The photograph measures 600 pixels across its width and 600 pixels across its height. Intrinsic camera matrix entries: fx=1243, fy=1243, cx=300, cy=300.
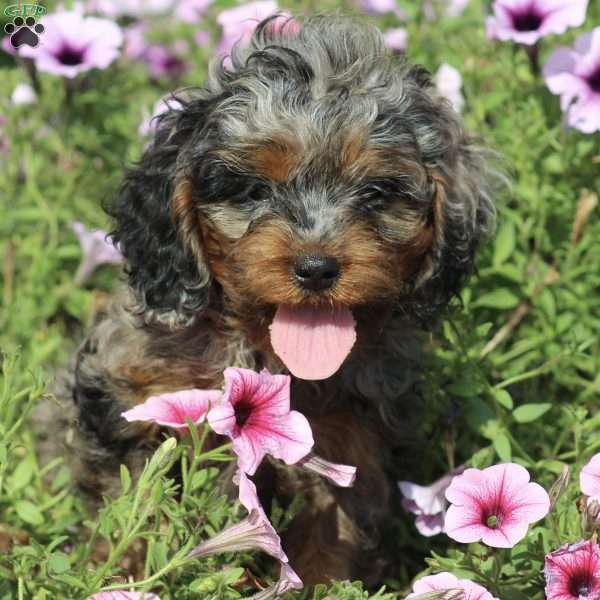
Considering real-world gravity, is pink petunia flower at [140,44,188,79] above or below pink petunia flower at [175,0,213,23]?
below

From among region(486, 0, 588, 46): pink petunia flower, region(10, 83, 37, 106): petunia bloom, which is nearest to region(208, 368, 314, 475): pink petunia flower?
region(486, 0, 588, 46): pink petunia flower

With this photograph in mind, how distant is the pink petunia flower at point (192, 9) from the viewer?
25.9 ft

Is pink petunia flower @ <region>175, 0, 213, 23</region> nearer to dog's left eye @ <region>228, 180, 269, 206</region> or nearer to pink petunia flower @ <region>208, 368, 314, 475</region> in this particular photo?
dog's left eye @ <region>228, 180, 269, 206</region>

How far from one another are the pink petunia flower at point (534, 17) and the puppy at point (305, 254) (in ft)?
2.54

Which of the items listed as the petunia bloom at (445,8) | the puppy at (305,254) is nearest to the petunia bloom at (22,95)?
the puppy at (305,254)

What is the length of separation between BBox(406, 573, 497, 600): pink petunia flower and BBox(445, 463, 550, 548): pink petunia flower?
Answer: 0.42 feet

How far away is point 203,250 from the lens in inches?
173

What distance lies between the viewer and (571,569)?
351cm

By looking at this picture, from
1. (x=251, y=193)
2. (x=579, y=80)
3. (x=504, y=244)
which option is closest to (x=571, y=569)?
(x=251, y=193)

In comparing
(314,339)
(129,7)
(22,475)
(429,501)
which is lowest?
(22,475)

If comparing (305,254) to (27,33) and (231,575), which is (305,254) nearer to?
(231,575)

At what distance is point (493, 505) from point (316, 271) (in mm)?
906

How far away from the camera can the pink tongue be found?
417cm

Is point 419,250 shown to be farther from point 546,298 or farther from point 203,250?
point 546,298
